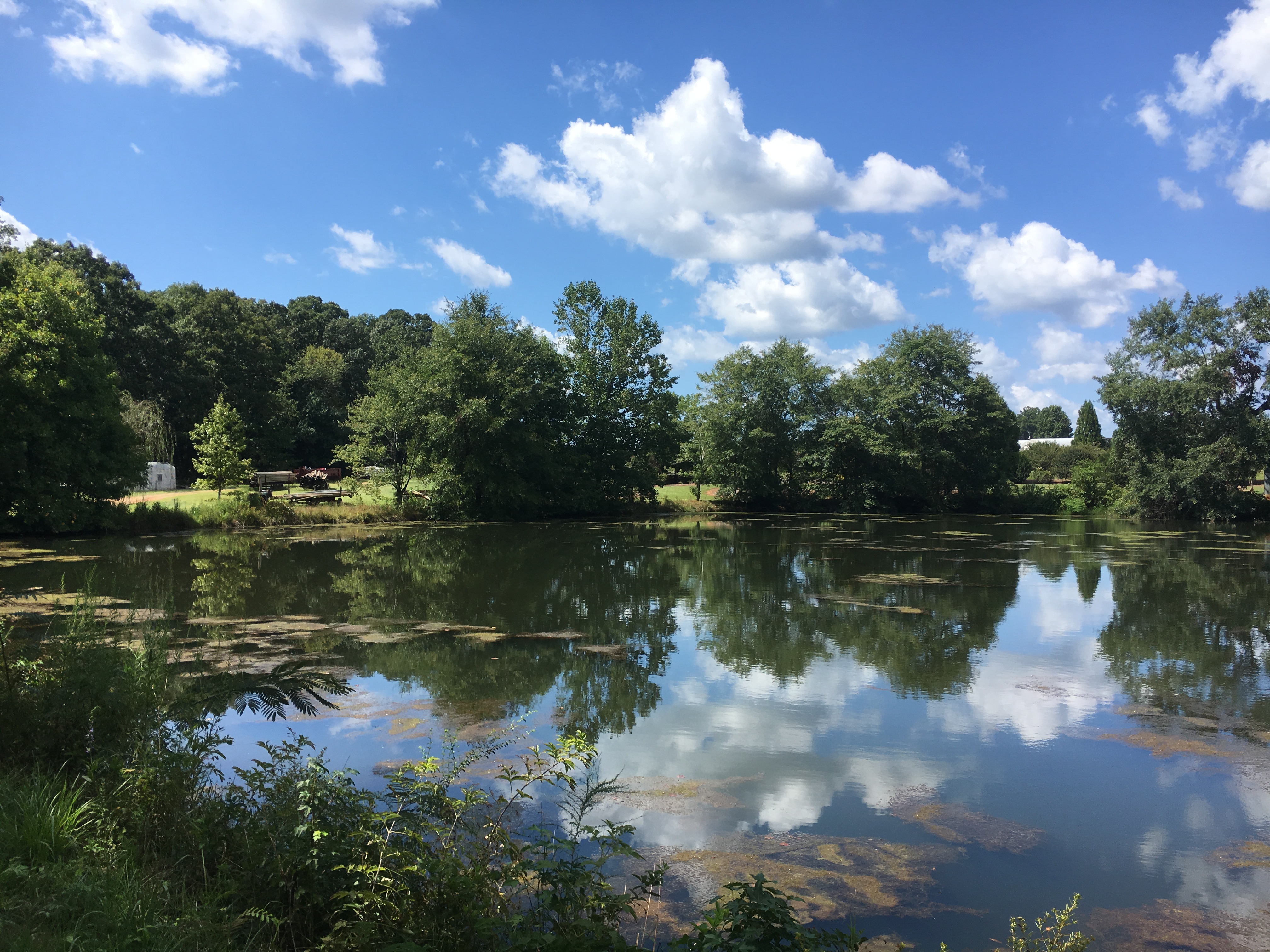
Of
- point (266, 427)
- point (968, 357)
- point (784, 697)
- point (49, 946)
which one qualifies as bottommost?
point (784, 697)

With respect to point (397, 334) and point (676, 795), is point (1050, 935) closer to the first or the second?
point (676, 795)

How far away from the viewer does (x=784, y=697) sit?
8.64m

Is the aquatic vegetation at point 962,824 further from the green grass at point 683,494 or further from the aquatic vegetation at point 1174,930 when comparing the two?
the green grass at point 683,494

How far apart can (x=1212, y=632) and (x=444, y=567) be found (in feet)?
49.1

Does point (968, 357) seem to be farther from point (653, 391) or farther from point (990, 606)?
point (990, 606)

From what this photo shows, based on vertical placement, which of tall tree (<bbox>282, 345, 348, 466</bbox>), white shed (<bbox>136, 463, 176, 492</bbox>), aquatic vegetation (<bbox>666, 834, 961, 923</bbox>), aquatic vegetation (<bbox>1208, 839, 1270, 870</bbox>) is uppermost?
tall tree (<bbox>282, 345, 348, 466</bbox>)

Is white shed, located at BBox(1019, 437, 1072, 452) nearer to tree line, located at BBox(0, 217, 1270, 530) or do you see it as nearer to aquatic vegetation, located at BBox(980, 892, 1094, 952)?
tree line, located at BBox(0, 217, 1270, 530)

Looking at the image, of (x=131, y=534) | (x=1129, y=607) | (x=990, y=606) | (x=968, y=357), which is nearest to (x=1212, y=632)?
(x=1129, y=607)

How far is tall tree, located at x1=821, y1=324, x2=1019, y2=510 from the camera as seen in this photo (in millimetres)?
45156

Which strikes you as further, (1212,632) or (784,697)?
(1212,632)

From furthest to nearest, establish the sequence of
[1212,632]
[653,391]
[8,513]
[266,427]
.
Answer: [266,427]
[653,391]
[8,513]
[1212,632]

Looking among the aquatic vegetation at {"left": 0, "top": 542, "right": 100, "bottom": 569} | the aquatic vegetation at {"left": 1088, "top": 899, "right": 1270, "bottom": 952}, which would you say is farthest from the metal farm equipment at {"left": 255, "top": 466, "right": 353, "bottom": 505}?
the aquatic vegetation at {"left": 1088, "top": 899, "right": 1270, "bottom": 952}

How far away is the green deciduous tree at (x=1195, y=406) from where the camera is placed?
125 feet

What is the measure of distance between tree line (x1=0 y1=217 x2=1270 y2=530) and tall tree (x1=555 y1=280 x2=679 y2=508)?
0.12m
